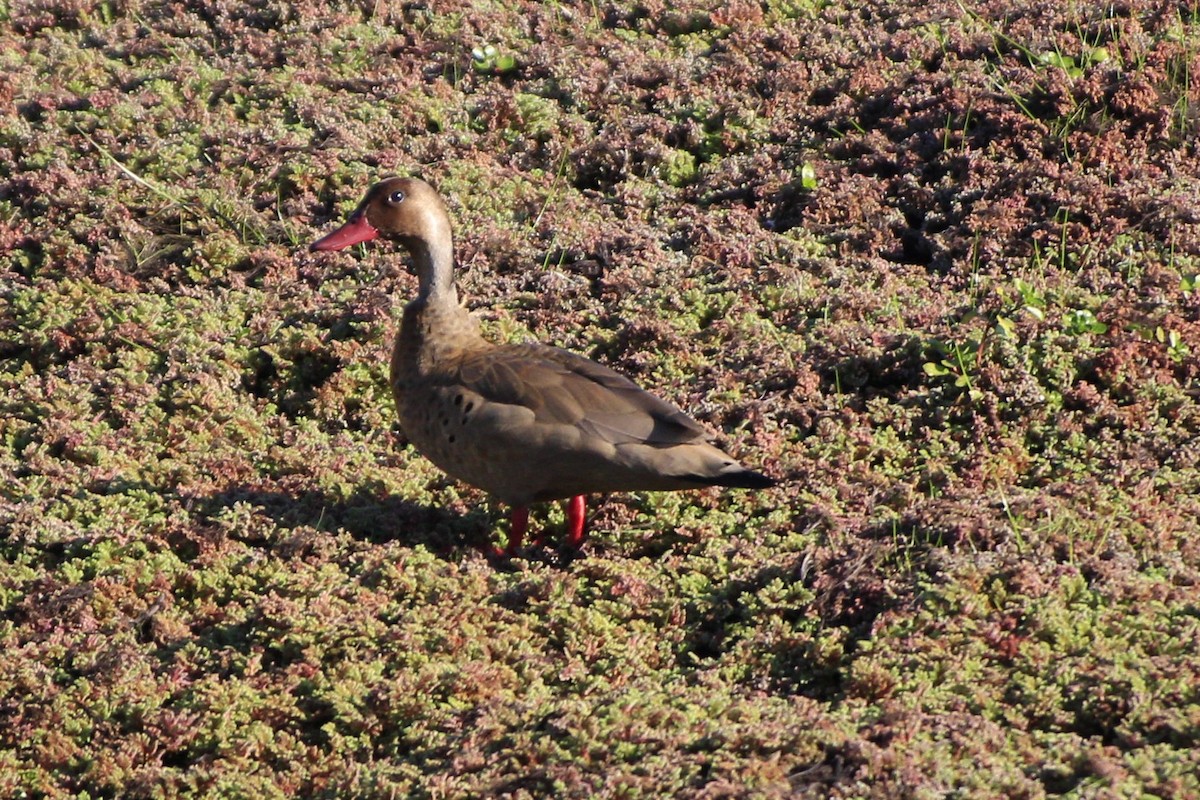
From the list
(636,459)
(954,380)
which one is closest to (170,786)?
(636,459)

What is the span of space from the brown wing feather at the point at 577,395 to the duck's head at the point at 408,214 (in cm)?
80

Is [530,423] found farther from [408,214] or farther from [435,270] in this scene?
[408,214]

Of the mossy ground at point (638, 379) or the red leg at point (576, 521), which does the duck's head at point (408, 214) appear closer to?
the mossy ground at point (638, 379)

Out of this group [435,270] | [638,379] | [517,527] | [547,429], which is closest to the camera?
[547,429]

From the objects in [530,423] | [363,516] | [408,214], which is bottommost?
[363,516]

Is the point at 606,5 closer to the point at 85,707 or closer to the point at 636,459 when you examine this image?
the point at 636,459

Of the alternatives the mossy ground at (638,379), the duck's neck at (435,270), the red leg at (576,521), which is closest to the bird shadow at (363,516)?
the mossy ground at (638,379)

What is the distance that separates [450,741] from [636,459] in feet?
4.74

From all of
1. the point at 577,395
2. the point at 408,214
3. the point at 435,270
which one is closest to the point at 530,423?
the point at 577,395

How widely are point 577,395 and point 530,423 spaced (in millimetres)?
222

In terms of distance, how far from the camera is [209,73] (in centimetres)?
991

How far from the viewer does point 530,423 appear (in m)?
6.04

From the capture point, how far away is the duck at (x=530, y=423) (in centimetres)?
584

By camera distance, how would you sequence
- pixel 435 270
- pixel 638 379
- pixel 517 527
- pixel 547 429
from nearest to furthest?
pixel 547 429 → pixel 517 527 → pixel 435 270 → pixel 638 379
